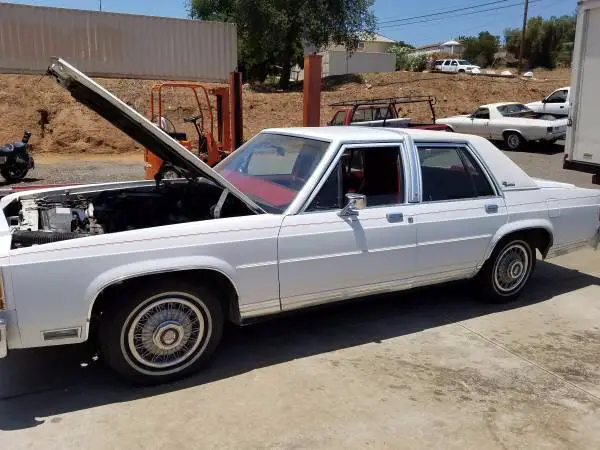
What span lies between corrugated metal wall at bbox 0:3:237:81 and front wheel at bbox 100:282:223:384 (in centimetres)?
1736

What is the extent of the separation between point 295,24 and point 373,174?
2455 centimetres

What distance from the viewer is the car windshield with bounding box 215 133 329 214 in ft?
13.7

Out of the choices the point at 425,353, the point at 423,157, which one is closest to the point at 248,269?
the point at 425,353

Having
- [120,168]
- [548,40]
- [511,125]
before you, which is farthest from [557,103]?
[548,40]

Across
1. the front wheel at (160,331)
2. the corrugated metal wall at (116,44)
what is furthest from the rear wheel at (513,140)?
the front wheel at (160,331)

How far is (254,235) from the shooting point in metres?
3.76

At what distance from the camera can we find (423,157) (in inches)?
183

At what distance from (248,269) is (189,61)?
1793 centimetres

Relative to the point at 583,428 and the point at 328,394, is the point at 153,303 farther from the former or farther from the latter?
the point at 583,428

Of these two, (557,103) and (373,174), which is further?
(557,103)

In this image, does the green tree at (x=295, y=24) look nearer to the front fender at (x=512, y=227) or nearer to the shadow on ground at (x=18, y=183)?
the shadow on ground at (x=18, y=183)

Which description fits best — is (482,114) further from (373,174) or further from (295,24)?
(373,174)

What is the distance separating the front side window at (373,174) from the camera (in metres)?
4.35

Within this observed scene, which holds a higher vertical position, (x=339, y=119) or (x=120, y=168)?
(x=339, y=119)
